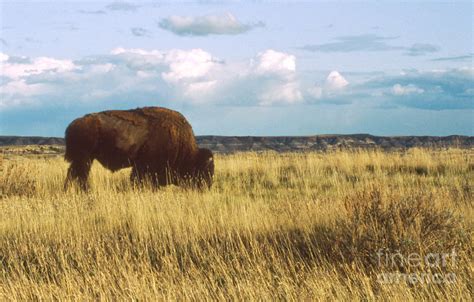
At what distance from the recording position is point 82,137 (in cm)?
1272

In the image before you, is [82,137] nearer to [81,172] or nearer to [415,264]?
[81,172]

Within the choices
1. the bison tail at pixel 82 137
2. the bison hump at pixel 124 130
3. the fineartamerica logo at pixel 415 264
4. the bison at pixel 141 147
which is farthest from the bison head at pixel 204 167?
the fineartamerica logo at pixel 415 264

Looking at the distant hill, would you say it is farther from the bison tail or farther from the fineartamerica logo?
the fineartamerica logo

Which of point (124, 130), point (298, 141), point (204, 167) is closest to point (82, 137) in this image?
point (124, 130)

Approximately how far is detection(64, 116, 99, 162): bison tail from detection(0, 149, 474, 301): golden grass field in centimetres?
200

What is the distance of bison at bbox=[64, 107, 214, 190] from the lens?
12844 mm

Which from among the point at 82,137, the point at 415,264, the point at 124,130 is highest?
the point at 124,130

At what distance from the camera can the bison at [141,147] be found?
12.8 m

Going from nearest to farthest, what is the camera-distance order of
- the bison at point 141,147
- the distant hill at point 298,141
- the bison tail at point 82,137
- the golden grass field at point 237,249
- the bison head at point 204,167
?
the golden grass field at point 237,249 < the bison tail at point 82,137 < the bison at point 141,147 < the bison head at point 204,167 < the distant hill at point 298,141

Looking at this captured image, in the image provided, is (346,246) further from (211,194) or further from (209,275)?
(211,194)

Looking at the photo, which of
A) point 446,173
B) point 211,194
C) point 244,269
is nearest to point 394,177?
point 446,173

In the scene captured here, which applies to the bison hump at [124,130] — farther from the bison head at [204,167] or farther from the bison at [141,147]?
the bison head at [204,167]

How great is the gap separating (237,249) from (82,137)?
6.67 metres

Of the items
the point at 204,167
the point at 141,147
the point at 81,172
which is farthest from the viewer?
the point at 204,167
